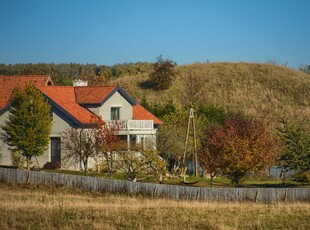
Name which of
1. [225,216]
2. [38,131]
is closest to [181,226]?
[225,216]

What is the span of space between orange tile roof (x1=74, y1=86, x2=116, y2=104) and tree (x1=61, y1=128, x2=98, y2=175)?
14.9 feet

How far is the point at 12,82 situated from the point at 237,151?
25.2m

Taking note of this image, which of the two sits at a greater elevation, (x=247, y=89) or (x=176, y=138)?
(x=247, y=89)

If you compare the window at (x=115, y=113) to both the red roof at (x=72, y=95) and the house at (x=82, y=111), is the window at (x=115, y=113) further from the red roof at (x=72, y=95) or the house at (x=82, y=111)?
the red roof at (x=72, y=95)

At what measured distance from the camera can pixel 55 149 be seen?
5056cm

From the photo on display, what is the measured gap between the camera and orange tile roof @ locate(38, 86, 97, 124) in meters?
50.1

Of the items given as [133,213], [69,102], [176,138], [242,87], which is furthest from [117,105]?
[242,87]

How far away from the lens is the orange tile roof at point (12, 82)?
55.8 meters

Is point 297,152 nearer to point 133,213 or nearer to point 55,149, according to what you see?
point 55,149

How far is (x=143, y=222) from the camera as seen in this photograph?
27.0 meters

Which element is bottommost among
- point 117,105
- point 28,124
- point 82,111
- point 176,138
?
point 176,138

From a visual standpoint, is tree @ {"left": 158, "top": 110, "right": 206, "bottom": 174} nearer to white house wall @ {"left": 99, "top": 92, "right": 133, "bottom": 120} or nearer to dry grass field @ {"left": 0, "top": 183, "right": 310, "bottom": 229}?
white house wall @ {"left": 99, "top": 92, "right": 133, "bottom": 120}

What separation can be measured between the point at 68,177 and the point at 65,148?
10.4 metres

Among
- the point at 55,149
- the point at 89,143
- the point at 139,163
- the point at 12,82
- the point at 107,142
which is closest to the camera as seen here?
the point at 139,163
